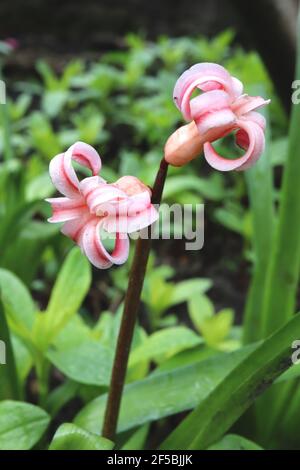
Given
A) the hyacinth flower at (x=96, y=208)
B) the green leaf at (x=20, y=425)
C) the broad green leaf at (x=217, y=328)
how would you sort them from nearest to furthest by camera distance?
the hyacinth flower at (x=96, y=208) → the green leaf at (x=20, y=425) → the broad green leaf at (x=217, y=328)

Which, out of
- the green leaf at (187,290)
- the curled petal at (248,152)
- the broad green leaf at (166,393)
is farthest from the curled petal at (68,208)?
the green leaf at (187,290)

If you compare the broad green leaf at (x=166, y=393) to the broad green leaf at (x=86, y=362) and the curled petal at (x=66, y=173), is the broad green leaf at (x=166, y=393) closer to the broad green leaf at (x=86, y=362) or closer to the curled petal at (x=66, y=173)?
the broad green leaf at (x=86, y=362)

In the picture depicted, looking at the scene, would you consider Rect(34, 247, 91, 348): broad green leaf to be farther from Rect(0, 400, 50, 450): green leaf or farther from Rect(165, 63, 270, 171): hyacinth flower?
Rect(165, 63, 270, 171): hyacinth flower

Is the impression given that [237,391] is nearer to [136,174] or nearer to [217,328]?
[217,328]

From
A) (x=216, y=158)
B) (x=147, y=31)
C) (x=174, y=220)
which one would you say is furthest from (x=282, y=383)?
(x=147, y=31)

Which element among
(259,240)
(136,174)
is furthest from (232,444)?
(136,174)

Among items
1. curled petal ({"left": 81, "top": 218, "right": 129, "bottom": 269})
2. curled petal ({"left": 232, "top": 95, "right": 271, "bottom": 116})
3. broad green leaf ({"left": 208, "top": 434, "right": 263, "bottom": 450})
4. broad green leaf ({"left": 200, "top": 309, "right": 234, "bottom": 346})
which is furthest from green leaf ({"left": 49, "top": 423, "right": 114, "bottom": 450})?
broad green leaf ({"left": 200, "top": 309, "right": 234, "bottom": 346})
